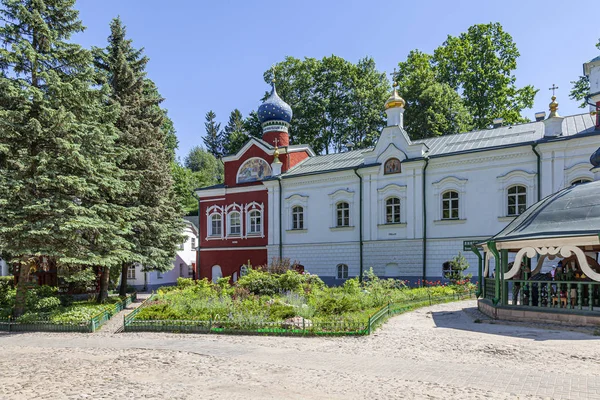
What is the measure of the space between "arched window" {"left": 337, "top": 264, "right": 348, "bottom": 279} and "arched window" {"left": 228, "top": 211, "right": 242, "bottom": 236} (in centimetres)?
674

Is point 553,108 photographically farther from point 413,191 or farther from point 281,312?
point 281,312

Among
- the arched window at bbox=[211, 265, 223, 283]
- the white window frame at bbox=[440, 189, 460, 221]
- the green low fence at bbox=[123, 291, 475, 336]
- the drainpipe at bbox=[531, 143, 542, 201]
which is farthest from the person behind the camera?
the arched window at bbox=[211, 265, 223, 283]

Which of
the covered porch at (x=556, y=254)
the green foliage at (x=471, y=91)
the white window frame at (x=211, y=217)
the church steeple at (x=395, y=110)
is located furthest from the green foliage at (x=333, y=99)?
the covered porch at (x=556, y=254)

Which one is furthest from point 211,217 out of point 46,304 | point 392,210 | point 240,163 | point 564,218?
point 564,218

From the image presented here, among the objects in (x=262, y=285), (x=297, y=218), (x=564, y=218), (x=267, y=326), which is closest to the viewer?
(x=267, y=326)

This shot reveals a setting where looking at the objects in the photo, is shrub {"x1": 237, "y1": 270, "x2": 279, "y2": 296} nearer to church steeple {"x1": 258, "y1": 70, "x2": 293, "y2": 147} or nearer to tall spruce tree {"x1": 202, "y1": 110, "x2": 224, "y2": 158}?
church steeple {"x1": 258, "y1": 70, "x2": 293, "y2": 147}

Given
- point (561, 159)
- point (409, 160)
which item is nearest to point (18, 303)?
point (409, 160)

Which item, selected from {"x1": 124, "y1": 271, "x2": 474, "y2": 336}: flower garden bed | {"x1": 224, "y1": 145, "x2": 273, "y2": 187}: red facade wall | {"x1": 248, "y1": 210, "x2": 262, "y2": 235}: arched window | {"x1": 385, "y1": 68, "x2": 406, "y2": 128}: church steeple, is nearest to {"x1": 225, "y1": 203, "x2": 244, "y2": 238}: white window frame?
{"x1": 248, "y1": 210, "x2": 262, "y2": 235}: arched window

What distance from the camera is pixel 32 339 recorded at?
12734mm

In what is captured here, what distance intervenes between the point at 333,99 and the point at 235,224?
1670 cm

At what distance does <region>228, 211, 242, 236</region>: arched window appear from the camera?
28594 mm

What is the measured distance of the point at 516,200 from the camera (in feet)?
67.3

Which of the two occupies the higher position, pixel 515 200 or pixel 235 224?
pixel 515 200

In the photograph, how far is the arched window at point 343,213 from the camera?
25.0 meters
